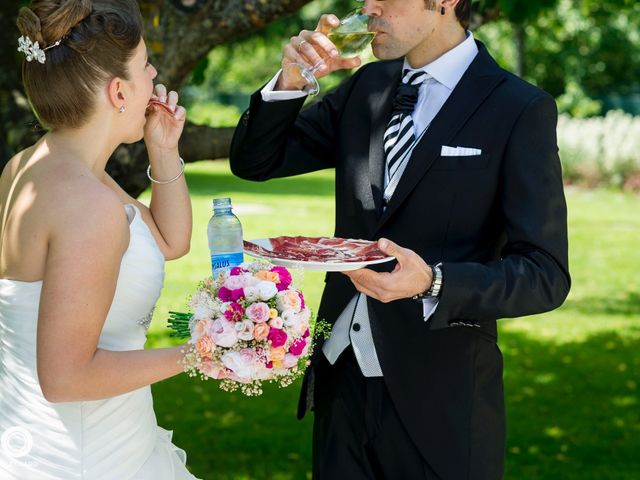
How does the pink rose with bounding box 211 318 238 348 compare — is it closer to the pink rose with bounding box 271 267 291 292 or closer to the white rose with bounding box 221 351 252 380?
the white rose with bounding box 221 351 252 380

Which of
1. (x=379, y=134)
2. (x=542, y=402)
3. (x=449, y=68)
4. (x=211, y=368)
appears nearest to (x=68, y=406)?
(x=211, y=368)

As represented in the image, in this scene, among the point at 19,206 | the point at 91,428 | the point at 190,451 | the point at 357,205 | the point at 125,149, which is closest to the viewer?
the point at 19,206

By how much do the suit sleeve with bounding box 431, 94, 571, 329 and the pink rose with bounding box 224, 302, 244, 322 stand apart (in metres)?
0.74

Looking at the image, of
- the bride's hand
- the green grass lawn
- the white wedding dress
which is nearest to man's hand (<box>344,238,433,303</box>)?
the white wedding dress

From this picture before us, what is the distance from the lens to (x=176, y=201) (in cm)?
369

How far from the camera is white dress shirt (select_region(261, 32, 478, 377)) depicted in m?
3.68

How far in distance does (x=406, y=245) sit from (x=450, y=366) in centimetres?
45

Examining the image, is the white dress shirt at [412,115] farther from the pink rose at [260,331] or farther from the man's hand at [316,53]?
the pink rose at [260,331]

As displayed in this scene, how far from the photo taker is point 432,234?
11.7 ft

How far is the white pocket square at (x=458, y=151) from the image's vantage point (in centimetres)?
352

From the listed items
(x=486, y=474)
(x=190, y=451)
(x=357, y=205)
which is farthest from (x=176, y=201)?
(x=190, y=451)

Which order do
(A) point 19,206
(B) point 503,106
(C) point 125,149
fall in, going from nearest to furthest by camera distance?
1. (A) point 19,206
2. (B) point 503,106
3. (C) point 125,149

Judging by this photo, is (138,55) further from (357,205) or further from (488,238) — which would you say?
(488,238)

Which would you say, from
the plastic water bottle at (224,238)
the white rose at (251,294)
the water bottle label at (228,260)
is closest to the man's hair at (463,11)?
the plastic water bottle at (224,238)
